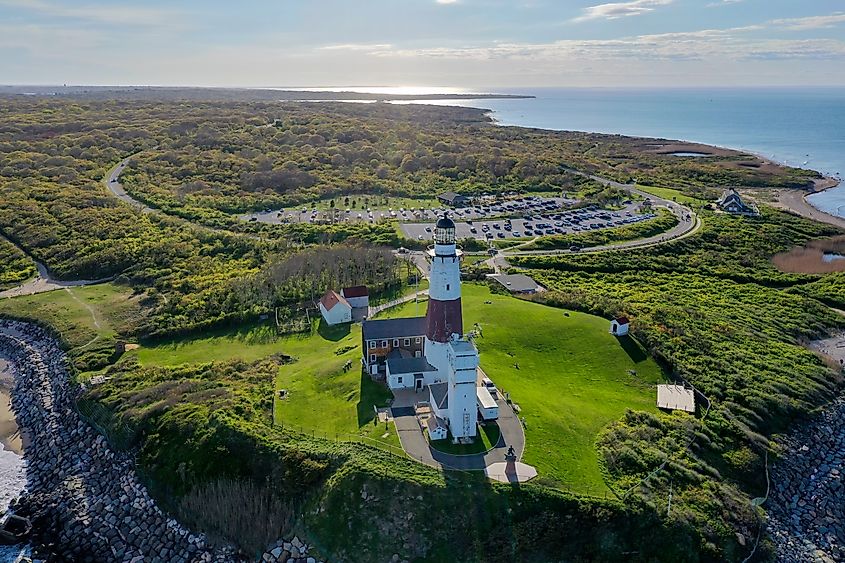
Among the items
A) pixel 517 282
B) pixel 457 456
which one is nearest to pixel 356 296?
pixel 517 282

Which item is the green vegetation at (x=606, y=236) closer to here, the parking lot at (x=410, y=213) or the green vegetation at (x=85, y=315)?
the parking lot at (x=410, y=213)

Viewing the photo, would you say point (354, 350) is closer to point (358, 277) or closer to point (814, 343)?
point (358, 277)

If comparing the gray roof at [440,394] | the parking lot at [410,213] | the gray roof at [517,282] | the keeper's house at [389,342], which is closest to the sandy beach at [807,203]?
the parking lot at [410,213]

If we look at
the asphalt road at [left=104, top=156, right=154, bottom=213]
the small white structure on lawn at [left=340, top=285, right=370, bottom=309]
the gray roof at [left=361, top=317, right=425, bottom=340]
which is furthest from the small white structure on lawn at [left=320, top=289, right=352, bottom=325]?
the asphalt road at [left=104, top=156, right=154, bottom=213]

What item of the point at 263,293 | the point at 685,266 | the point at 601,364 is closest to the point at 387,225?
the point at 263,293

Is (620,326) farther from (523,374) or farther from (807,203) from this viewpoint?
(807,203)
